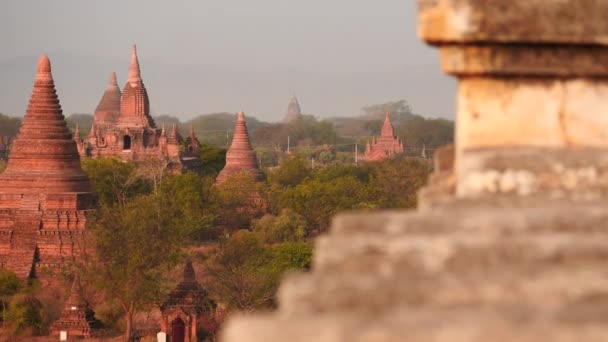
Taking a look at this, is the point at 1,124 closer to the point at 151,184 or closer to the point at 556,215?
the point at 151,184

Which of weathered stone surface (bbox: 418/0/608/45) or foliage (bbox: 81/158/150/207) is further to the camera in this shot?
foliage (bbox: 81/158/150/207)

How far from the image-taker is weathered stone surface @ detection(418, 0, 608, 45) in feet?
13.4

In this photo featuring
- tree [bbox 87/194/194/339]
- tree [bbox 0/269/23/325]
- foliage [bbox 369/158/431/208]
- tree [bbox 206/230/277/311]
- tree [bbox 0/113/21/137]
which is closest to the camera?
tree [bbox 206/230/277/311]

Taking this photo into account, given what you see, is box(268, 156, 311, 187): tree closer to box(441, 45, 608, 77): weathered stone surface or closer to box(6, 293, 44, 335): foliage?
box(6, 293, 44, 335): foliage

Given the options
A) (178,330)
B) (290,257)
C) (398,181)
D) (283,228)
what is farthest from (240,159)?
(178,330)

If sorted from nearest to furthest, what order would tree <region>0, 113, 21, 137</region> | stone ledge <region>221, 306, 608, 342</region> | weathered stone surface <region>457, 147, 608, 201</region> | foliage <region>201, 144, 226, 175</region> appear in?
1. stone ledge <region>221, 306, 608, 342</region>
2. weathered stone surface <region>457, 147, 608, 201</region>
3. foliage <region>201, 144, 226, 175</region>
4. tree <region>0, 113, 21, 137</region>

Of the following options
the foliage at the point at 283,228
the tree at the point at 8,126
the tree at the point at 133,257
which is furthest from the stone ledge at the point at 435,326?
the tree at the point at 8,126

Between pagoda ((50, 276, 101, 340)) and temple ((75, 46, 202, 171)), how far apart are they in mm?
30361

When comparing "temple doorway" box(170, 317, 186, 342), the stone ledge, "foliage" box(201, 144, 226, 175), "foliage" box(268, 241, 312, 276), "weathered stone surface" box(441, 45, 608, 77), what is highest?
"weathered stone surface" box(441, 45, 608, 77)

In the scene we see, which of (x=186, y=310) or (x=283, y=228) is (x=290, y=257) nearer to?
(x=186, y=310)

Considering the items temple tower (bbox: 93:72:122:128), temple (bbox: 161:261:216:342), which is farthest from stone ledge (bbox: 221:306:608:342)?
temple tower (bbox: 93:72:122:128)

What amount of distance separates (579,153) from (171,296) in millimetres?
31216

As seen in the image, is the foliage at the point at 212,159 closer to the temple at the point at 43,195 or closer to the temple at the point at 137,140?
the temple at the point at 137,140

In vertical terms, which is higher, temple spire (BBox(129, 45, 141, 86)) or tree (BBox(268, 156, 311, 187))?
temple spire (BBox(129, 45, 141, 86))
